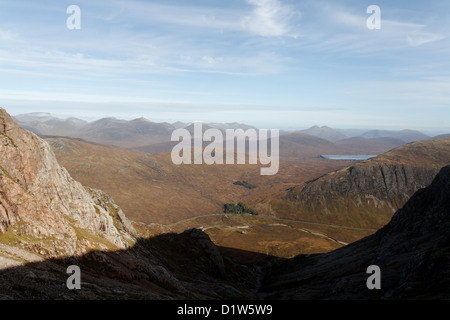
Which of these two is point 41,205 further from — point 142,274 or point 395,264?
point 395,264

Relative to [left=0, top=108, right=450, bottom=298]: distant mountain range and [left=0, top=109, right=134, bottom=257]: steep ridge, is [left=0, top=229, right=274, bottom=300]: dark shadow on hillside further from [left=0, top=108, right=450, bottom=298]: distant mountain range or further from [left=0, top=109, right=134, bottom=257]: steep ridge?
[left=0, top=109, right=134, bottom=257]: steep ridge

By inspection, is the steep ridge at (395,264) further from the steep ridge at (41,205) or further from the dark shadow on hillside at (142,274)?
the steep ridge at (41,205)

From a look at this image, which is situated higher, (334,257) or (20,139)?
(20,139)

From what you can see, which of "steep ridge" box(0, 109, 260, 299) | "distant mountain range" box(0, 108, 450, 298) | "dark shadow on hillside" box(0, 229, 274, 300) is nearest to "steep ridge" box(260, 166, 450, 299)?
"distant mountain range" box(0, 108, 450, 298)

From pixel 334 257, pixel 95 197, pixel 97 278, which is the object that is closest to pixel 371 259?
pixel 334 257

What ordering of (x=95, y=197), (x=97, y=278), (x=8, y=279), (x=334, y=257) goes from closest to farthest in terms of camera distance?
(x=8, y=279) < (x=97, y=278) < (x=95, y=197) < (x=334, y=257)

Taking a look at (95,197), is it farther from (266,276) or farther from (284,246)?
(284,246)

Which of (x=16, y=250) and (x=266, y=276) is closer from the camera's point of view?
(x=16, y=250)
